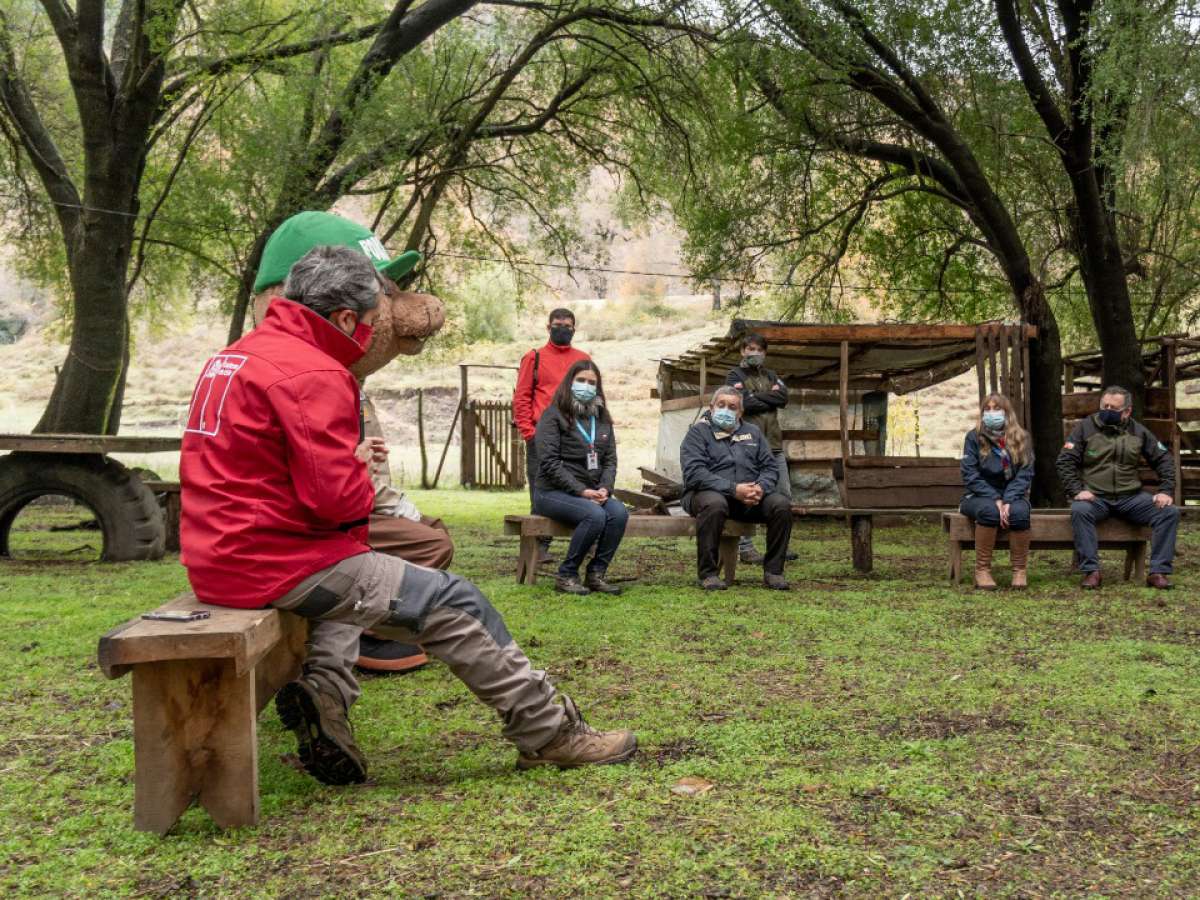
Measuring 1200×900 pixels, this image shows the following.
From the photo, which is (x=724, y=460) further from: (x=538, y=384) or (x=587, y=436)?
(x=538, y=384)

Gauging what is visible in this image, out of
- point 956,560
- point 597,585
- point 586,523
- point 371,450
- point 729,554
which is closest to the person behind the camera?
point 371,450

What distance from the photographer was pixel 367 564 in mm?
3246

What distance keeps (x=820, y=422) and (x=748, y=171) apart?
351 cm

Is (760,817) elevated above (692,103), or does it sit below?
below

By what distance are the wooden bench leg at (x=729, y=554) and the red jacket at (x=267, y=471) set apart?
4929mm

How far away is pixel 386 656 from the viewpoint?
16.7 ft

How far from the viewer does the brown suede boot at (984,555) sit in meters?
7.91

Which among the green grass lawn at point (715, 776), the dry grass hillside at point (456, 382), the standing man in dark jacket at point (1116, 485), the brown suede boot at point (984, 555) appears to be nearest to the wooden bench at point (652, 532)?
the green grass lawn at point (715, 776)

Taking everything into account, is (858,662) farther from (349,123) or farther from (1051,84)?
(1051,84)

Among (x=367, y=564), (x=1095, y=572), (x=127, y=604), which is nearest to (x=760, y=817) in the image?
(x=367, y=564)

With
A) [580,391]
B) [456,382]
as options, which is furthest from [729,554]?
[456,382]

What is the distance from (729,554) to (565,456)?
1.36m

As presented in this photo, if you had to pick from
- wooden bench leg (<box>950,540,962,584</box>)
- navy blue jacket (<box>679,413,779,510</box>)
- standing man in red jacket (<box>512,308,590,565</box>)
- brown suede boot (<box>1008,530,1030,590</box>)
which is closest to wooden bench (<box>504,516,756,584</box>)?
navy blue jacket (<box>679,413,779,510</box>)

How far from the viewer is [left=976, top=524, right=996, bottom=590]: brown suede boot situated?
7.91 m
